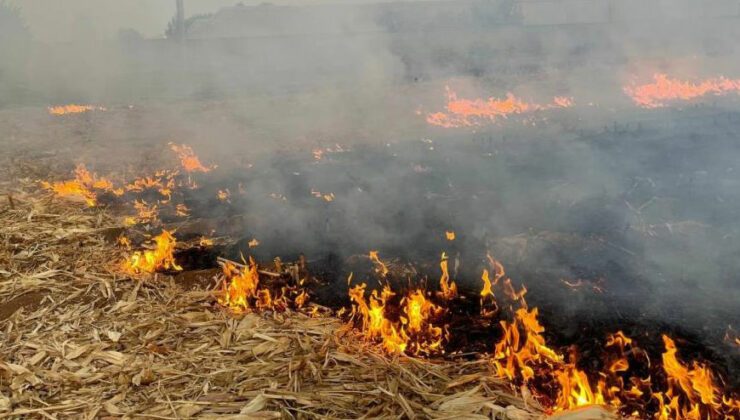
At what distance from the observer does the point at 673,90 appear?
12852mm

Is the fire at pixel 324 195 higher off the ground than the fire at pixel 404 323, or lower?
higher

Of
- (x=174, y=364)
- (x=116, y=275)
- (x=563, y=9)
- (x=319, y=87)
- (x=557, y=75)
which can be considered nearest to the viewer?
(x=174, y=364)

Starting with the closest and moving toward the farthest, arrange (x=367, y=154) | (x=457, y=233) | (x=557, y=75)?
(x=457, y=233) → (x=367, y=154) → (x=557, y=75)

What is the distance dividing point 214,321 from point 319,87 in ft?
36.3

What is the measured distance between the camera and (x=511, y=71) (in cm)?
1530

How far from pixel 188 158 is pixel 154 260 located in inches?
177

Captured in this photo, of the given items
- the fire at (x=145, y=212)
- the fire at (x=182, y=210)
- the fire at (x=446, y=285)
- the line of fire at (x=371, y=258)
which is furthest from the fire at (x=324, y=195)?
the fire at (x=446, y=285)

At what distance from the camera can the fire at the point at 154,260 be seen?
178 inches

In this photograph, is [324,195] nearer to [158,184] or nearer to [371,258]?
[371,258]

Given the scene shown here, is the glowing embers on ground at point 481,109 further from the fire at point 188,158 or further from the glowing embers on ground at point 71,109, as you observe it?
the glowing embers on ground at point 71,109

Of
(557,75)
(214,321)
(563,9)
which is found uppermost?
(563,9)

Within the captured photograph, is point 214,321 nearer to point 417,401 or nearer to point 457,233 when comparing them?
point 417,401

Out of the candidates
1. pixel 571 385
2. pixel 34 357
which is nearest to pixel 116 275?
pixel 34 357

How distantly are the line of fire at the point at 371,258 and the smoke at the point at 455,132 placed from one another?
0.17ft
